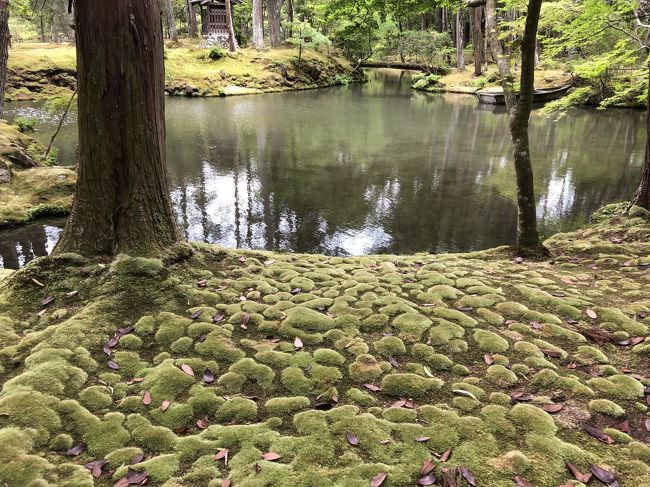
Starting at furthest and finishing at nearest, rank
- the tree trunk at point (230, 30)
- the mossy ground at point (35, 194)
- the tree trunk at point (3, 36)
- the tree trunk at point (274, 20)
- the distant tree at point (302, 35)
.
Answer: the tree trunk at point (274, 20) < the distant tree at point (302, 35) < the tree trunk at point (230, 30) < the mossy ground at point (35, 194) < the tree trunk at point (3, 36)

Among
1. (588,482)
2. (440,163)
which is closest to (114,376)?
(588,482)

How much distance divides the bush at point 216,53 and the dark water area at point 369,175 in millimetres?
11431

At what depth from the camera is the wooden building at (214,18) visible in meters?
38.3

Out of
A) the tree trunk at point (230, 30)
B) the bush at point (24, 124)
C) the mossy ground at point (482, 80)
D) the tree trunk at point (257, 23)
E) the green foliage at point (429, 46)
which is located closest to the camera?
the bush at point (24, 124)

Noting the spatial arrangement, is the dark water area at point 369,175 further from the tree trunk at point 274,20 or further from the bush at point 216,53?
the tree trunk at point 274,20

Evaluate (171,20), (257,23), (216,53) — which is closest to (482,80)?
(257,23)

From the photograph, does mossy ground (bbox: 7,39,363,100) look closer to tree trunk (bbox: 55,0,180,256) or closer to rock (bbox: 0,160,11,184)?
rock (bbox: 0,160,11,184)

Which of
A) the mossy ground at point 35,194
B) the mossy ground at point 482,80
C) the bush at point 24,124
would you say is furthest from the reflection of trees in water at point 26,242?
the mossy ground at point 482,80

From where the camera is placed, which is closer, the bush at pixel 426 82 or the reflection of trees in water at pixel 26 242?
the reflection of trees in water at pixel 26 242

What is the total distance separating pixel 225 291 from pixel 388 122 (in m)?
21.1

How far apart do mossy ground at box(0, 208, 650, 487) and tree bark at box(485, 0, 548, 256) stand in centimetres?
155

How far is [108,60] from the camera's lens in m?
4.45

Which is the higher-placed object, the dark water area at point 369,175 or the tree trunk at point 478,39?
the tree trunk at point 478,39

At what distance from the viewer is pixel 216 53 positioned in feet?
119
